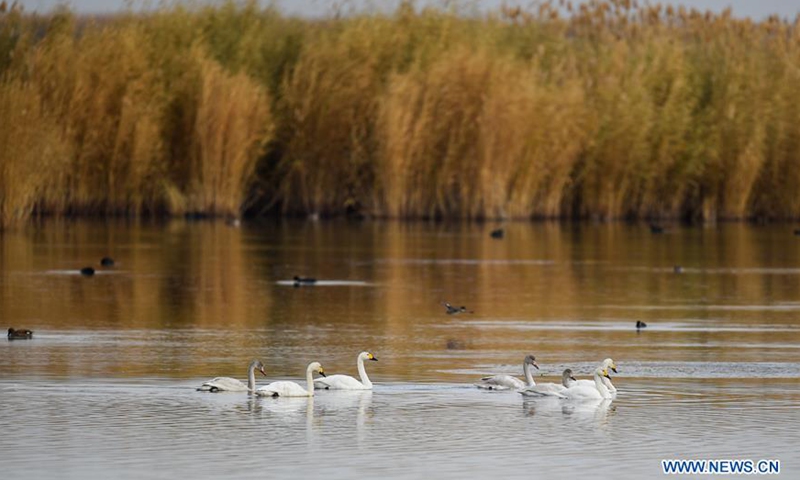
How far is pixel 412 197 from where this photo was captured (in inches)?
1594

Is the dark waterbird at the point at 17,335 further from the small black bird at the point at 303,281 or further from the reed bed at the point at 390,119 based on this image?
the reed bed at the point at 390,119

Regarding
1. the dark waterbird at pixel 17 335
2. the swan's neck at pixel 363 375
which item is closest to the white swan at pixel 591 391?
the swan's neck at pixel 363 375

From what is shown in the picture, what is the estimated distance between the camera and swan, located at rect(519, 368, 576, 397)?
13.2 m

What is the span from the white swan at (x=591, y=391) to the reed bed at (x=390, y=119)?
25545mm

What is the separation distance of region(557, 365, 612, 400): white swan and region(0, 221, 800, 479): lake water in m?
0.10

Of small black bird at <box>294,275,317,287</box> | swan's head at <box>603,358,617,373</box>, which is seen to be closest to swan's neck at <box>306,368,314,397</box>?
swan's head at <box>603,358,617,373</box>

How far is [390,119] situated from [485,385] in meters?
26.8

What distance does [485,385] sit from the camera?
44.7 ft

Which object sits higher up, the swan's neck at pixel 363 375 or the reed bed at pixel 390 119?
the reed bed at pixel 390 119

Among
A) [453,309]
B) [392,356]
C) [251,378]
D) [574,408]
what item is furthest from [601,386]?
[453,309]

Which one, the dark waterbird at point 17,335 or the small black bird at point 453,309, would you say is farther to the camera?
the small black bird at point 453,309

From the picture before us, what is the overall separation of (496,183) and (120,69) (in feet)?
29.6

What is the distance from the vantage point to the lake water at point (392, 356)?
10.8 metres

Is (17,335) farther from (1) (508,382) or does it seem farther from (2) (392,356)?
(1) (508,382)
